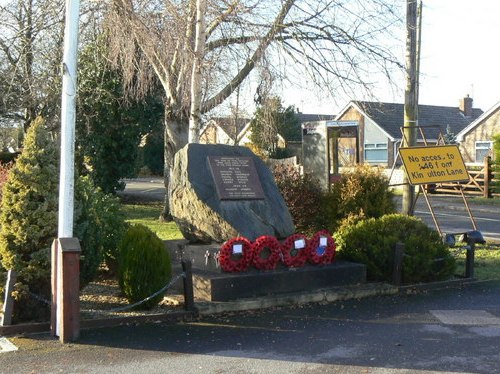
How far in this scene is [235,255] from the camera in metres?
8.48

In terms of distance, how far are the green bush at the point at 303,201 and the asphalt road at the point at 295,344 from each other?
14.9 feet

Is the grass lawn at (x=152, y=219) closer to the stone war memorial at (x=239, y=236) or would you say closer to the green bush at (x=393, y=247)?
the stone war memorial at (x=239, y=236)

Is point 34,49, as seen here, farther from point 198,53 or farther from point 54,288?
point 54,288

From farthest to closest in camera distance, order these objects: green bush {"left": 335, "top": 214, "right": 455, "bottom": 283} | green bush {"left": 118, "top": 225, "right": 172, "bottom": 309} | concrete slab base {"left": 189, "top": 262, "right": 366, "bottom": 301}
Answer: green bush {"left": 335, "top": 214, "right": 455, "bottom": 283}
concrete slab base {"left": 189, "top": 262, "right": 366, "bottom": 301}
green bush {"left": 118, "top": 225, "right": 172, "bottom": 309}

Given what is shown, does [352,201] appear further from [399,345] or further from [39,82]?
[39,82]

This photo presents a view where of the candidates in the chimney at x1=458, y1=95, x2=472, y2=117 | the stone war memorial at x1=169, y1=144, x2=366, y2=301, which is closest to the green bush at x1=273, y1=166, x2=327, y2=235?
the stone war memorial at x1=169, y1=144, x2=366, y2=301

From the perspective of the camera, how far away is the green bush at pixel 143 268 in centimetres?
788

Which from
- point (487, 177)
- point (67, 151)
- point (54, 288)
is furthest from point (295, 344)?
point (487, 177)

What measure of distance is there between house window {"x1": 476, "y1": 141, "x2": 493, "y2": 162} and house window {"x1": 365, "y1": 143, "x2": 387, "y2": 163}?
26.9 feet

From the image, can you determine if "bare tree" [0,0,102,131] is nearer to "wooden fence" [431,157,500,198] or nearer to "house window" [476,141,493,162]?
"wooden fence" [431,157,500,198]

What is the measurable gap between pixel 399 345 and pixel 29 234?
4056mm

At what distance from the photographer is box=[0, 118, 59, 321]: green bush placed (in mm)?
7023

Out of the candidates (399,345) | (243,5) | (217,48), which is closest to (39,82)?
(217,48)

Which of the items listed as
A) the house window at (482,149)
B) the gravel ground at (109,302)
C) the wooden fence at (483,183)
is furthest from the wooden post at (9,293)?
the house window at (482,149)
